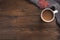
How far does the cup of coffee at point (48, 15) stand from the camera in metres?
1.61

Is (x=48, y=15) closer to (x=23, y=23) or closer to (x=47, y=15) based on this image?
(x=47, y=15)

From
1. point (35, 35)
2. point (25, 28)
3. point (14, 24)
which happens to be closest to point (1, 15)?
point (14, 24)

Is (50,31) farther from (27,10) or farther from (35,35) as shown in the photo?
(27,10)

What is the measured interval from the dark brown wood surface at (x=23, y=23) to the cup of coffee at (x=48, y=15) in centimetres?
4

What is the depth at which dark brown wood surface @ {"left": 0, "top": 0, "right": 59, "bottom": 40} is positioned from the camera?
5.25 ft

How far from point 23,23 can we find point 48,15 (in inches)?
9.5

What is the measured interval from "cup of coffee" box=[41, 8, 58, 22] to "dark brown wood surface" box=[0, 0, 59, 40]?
0.13 ft

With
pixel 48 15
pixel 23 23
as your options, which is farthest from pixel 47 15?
pixel 23 23

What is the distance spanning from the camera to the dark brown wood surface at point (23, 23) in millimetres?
1600

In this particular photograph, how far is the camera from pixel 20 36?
160 centimetres

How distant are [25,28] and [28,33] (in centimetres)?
5

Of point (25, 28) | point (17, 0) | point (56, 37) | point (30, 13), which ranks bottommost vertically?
point (56, 37)

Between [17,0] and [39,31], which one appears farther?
[17,0]

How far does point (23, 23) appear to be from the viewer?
1.64m
